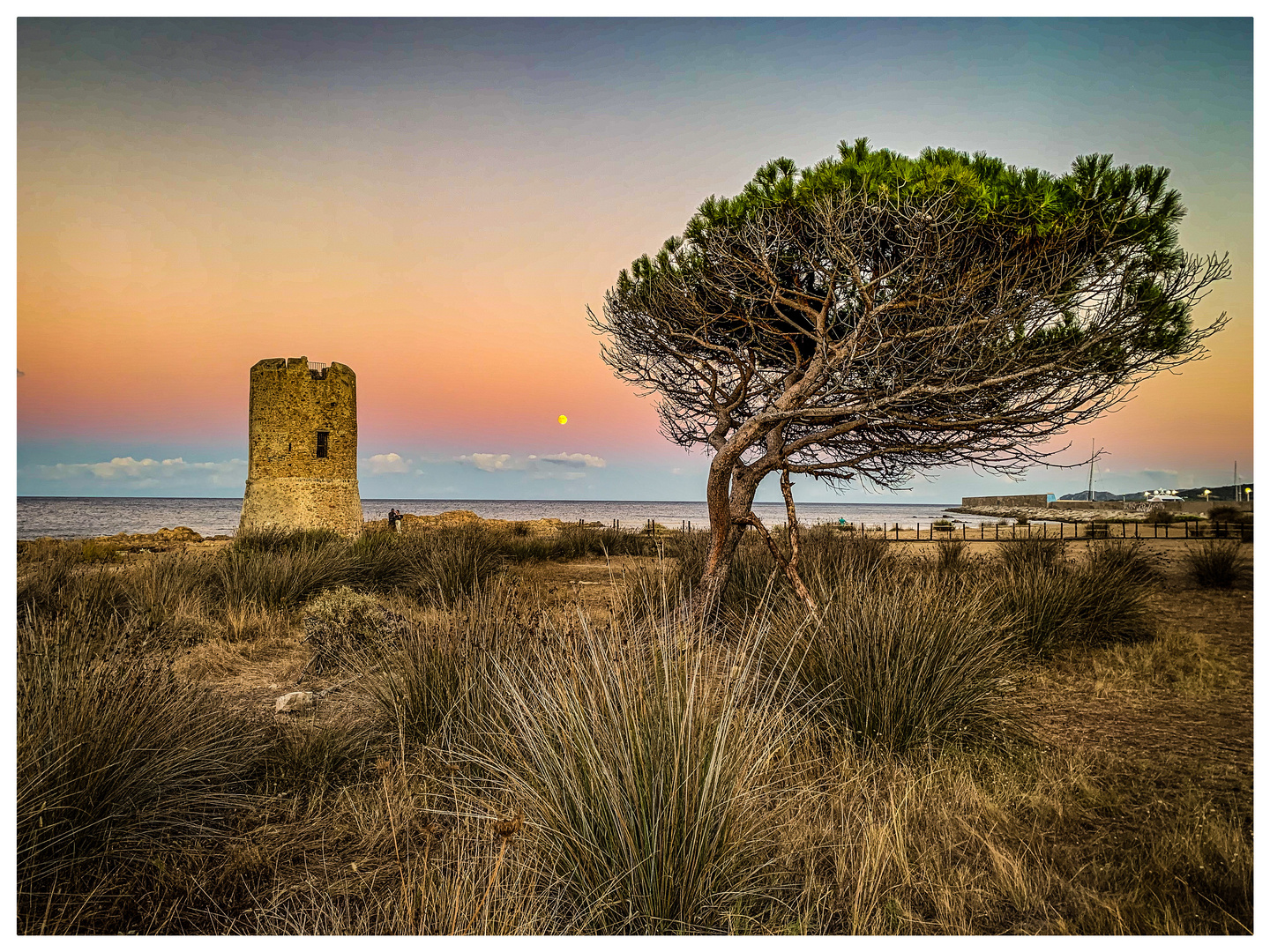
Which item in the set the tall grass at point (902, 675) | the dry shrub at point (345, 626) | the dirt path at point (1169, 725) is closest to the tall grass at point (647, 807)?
the tall grass at point (902, 675)

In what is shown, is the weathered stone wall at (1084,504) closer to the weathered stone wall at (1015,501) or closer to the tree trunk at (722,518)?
the weathered stone wall at (1015,501)

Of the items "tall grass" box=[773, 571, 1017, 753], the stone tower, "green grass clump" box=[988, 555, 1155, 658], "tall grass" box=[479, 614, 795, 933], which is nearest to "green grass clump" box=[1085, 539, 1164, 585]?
"green grass clump" box=[988, 555, 1155, 658]

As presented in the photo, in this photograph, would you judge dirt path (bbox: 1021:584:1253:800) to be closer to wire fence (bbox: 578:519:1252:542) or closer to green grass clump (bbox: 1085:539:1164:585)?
green grass clump (bbox: 1085:539:1164:585)

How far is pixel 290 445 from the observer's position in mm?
11766

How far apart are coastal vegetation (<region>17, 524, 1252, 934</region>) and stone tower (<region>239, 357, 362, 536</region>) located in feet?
27.0

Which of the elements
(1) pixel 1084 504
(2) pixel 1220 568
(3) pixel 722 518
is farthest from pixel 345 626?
(1) pixel 1084 504

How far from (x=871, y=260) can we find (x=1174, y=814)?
3789 mm

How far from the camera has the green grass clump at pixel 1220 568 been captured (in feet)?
23.5

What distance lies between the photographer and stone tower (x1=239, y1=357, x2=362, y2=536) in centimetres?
1167

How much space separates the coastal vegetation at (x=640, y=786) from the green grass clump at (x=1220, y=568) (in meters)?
4.21

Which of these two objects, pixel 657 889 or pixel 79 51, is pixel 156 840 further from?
pixel 79 51

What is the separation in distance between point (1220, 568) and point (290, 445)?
47.9ft

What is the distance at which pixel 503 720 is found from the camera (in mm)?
2635
